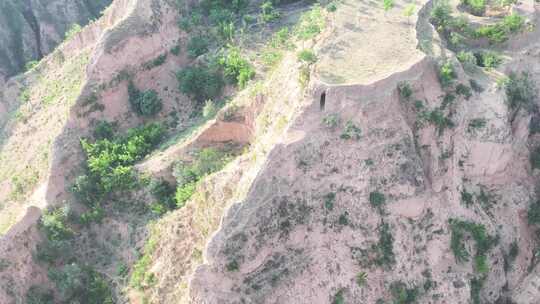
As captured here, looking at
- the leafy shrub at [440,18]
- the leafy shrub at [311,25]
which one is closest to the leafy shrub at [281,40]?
the leafy shrub at [311,25]

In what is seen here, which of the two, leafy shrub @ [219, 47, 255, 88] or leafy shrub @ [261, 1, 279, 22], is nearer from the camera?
leafy shrub @ [219, 47, 255, 88]

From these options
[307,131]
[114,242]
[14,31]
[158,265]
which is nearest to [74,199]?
[114,242]

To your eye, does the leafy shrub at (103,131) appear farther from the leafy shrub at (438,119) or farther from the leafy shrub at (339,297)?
the leafy shrub at (438,119)

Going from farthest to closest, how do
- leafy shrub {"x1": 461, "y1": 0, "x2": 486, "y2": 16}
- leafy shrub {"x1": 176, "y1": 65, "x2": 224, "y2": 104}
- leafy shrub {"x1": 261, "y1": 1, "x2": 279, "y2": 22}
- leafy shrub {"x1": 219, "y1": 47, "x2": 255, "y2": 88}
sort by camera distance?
leafy shrub {"x1": 261, "y1": 1, "x2": 279, "y2": 22}
leafy shrub {"x1": 176, "y1": 65, "x2": 224, "y2": 104}
leafy shrub {"x1": 461, "y1": 0, "x2": 486, "y2": 16}
leafy shrub {"x1": 219, "y1": 47, "x2": 255, "y2": 88}

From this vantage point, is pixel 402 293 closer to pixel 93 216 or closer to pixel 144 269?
pixel 144 269

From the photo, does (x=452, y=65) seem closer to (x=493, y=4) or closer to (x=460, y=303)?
(x=493, y=4)

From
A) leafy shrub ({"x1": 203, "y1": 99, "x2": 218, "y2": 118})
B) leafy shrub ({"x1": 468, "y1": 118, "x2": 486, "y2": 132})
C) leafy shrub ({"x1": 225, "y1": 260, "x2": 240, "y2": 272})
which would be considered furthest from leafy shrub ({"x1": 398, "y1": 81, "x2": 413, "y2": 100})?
leafy shrub ({"x1": 225, "y1": 260, "x2": 240, "y2": 272})

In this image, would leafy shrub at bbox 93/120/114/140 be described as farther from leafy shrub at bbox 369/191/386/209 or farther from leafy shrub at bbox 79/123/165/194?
leafy shrub at bbox 369/191/386/209

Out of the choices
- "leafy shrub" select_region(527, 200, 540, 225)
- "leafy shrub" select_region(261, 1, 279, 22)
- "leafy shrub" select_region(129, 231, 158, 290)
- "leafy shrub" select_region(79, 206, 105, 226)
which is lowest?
"leafy shrub" select_region(527, 200, 540, 225)
